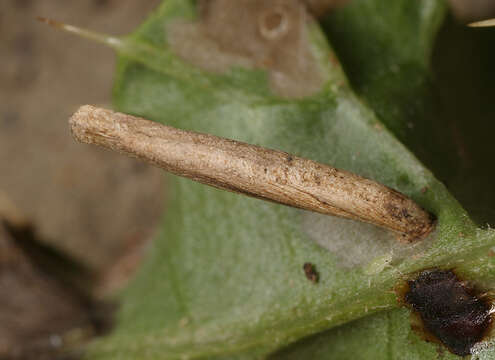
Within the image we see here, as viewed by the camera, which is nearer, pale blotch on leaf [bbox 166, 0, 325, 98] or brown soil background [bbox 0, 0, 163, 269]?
pale blotch on leaf [bbox 166, 0, 325, 98]

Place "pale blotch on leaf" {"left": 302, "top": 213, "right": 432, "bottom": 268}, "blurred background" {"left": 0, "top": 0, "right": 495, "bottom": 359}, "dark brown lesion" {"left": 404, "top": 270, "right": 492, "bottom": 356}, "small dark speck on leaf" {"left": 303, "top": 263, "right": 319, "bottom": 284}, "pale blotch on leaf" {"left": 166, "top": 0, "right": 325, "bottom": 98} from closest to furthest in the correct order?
"dark brown lesion" {"left": 404, "top": 270, "right": 492, "bottom": 356} → "pale blotch on leaf" {"left": 302, "top": 213, "right": 432, "bottom": 268} → "small dark speck on leaf" {"left": 303, "top": 263, "right": 319, "bottom": 284} → "pale blotch on leaf" {"left": 166, "top": 0, "right": 325, "bottom": 98} → "blurred background" {"left": 0, "top": 0, "right": 495, "bottom": 359}

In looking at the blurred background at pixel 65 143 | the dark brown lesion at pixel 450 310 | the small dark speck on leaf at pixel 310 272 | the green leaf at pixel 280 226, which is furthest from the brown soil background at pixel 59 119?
the dark brown lesion at pixel 450 310

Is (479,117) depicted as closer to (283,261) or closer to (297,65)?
(297,65)

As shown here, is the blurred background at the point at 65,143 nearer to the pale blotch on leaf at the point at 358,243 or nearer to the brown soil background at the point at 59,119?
the brown soil background at the point at 59,119

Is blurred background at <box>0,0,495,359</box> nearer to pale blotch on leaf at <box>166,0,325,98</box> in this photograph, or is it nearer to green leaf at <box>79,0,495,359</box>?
green leaf at <box>79,0,495,359</box>

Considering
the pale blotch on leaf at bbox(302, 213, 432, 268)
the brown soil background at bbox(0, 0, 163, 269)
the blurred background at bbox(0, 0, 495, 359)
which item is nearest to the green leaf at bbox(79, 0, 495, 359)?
the pale blotch on leaf at bbox(302, 213, 432, 268)

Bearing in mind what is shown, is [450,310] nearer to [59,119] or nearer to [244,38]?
[244,38]
